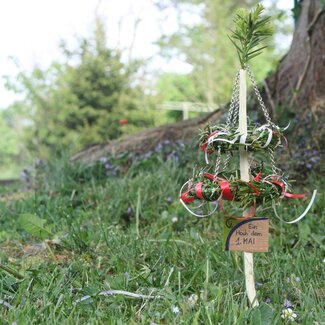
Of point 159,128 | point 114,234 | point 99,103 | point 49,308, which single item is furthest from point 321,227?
point 99,103

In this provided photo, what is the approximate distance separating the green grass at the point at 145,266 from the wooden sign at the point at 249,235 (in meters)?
0.19

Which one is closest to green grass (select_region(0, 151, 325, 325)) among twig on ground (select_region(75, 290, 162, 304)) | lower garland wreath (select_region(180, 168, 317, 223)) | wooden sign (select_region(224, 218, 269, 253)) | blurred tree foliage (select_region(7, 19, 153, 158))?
twig on ground (select_region(75, 290, 162, 304))

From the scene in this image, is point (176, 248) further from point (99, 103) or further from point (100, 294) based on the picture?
point (99, 103)

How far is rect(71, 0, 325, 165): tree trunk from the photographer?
12.9ft

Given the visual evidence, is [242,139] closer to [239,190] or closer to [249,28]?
[239,190]

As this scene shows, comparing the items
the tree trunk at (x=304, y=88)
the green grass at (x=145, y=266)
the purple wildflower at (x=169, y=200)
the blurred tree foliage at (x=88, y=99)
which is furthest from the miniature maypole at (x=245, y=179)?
the blurred tree foliage at (x=88, y=99)

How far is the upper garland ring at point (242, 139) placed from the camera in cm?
158

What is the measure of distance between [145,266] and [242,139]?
0.87m

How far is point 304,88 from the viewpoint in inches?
168

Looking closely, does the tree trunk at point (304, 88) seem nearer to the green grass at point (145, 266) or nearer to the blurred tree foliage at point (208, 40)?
the green grass at point (145, 266)

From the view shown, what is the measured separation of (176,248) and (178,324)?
0.82 m

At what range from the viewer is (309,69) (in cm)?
427

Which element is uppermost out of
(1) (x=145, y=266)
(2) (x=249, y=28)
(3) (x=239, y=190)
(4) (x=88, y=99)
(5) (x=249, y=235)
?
(2) (x=249, y=28)

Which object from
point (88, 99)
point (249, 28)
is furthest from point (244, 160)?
point (88, 99)
